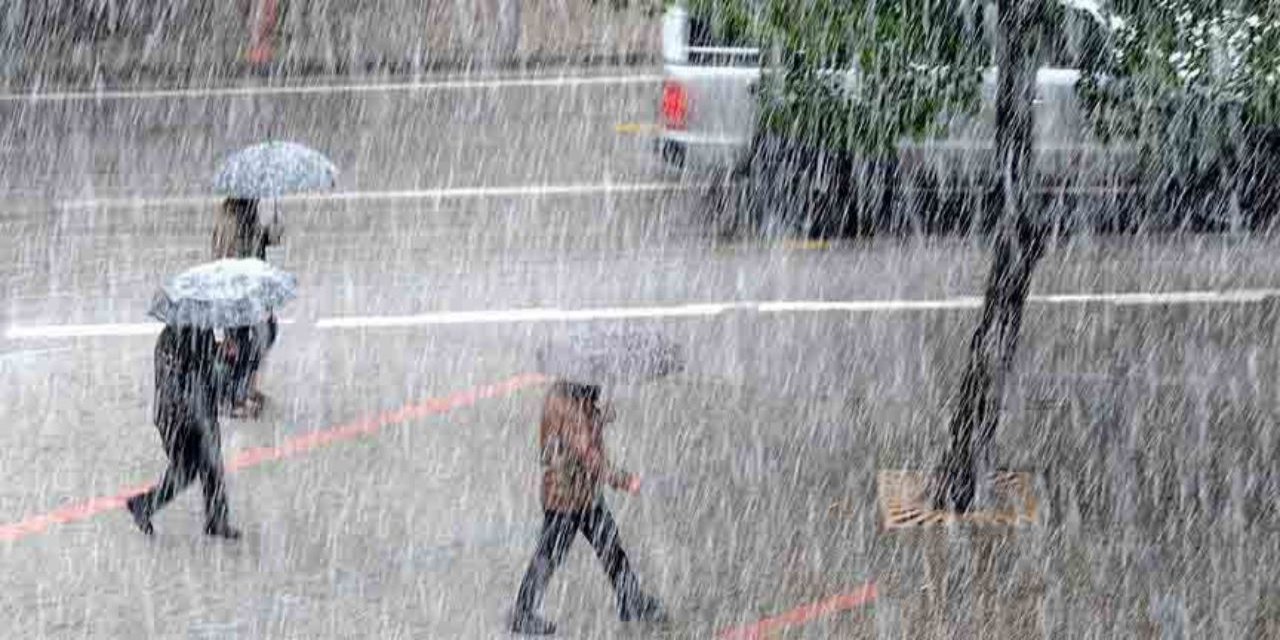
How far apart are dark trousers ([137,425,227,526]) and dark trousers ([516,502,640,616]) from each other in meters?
2.01

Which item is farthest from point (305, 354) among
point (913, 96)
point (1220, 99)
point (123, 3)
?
point (123, 3)

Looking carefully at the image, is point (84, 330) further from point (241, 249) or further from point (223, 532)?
point (223, 532)

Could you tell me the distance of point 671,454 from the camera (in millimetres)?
11328

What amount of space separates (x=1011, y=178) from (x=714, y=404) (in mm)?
2853

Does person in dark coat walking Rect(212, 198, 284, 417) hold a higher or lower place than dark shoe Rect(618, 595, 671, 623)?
higher

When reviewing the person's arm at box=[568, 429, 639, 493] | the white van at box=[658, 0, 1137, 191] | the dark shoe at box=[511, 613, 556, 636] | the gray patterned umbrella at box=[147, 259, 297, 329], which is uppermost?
the white van at box=[658, 0, 1137, 191]

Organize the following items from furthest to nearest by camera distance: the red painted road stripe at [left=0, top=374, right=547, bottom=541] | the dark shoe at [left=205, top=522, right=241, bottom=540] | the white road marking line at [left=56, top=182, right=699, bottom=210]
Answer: the white road marking line at [left=56, top=182, right=699, bottom=210] < the red painted road stripe at [left=0, top=374, right=547, bottom=541] < the dark shoe at [left=205, top=522, right=241, bottom=540]

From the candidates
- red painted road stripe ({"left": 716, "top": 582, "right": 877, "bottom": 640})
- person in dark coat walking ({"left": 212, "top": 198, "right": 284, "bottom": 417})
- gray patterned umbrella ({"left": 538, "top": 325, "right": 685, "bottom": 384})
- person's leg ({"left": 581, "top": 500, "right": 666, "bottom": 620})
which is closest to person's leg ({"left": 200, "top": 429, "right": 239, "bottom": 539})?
person in dark coat walking ({"left": 212, "top": 198, "right": 284, "bottom": 417})

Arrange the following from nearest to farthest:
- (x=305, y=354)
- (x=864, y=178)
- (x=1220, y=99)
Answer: (x=1220, y=99) → (x=305, y=354) → (x=864, y=178)

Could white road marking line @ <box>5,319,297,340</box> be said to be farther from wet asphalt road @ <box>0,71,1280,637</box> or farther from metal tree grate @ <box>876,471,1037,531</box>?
metal tree grate @ <box>876,471,1037,531</box>

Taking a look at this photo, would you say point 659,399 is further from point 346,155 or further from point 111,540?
point 346,155

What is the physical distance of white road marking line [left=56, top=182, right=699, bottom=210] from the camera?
60.7ft

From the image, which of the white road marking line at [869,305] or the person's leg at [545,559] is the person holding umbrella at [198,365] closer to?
the person's leg at [545,559]

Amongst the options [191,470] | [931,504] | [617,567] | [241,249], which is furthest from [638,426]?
[617,567]
